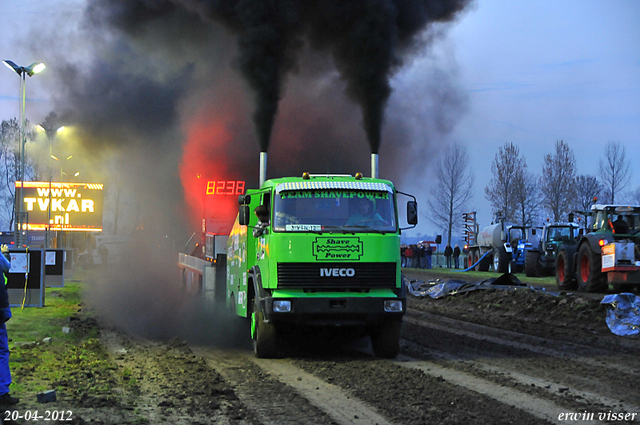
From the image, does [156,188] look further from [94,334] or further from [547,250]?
[94,334]

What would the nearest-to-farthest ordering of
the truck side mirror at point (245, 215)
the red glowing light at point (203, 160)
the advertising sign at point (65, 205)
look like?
the truck side mirror at point (245, 215) → the advertising sign at point (65, 205) → the red glowing light at point (203, 160)

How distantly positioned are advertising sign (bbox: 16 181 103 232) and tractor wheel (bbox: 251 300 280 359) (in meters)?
28.0

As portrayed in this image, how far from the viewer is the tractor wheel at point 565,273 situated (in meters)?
19.9

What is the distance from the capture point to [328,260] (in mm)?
8969

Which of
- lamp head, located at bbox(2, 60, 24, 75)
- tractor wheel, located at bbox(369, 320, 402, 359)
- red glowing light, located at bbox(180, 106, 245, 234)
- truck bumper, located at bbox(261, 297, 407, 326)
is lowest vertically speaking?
tractor wheel, located at bbox(369, 320, 402, 359)

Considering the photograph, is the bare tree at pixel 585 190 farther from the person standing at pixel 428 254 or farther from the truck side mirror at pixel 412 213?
the truck side mirror at pixel 412 213

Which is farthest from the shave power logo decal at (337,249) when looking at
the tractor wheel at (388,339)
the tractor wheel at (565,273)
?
the tractor wheel at (565,273)

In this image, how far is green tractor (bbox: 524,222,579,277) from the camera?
27.0 metres

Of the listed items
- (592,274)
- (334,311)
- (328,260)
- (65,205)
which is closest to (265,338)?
(334,311)

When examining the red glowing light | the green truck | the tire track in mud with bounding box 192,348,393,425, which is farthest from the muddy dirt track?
A: the red glowing light

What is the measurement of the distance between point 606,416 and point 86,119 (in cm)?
4280

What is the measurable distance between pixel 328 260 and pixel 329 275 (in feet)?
0.69

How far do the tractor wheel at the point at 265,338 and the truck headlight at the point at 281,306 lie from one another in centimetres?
53

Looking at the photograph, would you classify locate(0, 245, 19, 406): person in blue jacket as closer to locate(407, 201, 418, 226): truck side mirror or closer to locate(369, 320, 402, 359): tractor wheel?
locate(369, 320, 402, 359): tractor wheel
